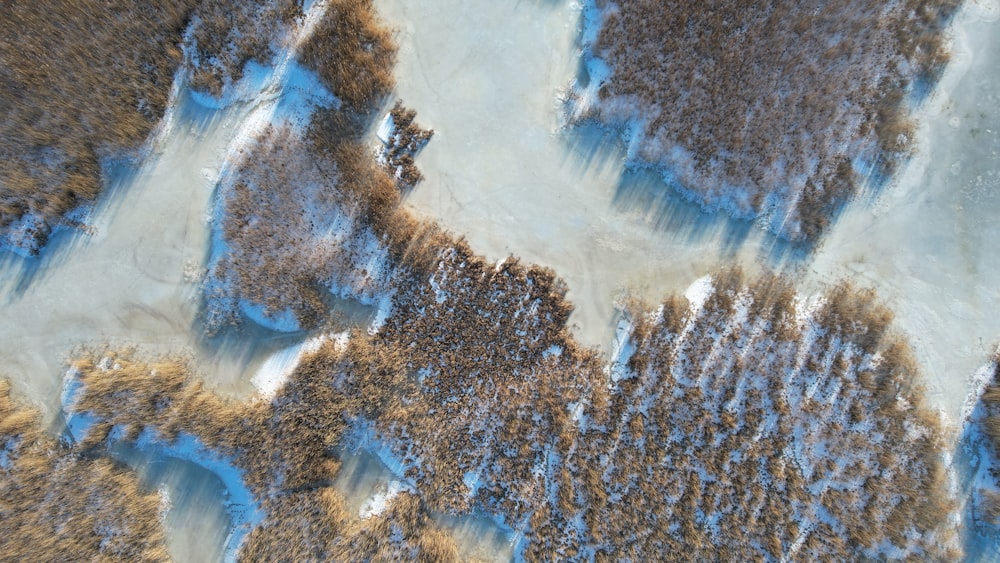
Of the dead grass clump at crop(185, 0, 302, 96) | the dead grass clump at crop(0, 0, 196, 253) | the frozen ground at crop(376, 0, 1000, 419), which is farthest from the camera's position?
the frozen ground at crop(376, 0, 1000, 419)

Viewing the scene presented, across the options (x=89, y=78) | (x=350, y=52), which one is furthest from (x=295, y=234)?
(x=89, y=78)

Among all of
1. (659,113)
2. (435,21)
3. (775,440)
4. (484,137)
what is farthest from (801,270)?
(435,21)

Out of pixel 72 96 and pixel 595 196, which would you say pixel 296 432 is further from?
pixel 72 96

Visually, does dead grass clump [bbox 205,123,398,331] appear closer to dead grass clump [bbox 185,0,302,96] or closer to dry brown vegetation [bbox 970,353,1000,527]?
dead grass clump [bbox 185,0,302,96]

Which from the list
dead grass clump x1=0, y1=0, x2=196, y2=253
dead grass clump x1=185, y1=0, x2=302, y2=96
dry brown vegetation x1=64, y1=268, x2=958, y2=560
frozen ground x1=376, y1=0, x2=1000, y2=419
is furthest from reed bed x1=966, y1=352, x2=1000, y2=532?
dead grass clump x1=0, y1=0, x2=196, y2=253

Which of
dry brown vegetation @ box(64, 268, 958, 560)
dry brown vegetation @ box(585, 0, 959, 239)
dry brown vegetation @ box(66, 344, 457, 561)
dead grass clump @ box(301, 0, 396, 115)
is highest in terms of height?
dry brown vegetation @ box(585, 0, 959, 239)

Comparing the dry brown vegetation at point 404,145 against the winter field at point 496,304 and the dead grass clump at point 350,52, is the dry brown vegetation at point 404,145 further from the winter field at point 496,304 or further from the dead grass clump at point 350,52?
the dead grass clump at point 350,52
